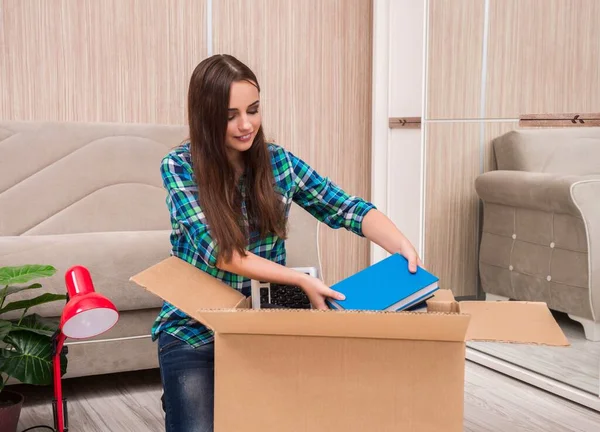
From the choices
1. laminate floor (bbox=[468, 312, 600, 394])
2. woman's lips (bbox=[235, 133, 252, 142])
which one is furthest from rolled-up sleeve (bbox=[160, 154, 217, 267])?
laminate floor (bbox=[468, 312, 600, 394])

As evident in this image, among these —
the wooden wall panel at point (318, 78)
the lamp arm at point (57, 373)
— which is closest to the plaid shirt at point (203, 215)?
the lamp arm at point (57, 373)

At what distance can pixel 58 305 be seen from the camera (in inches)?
85.6

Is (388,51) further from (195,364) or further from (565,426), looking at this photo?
(195,364)

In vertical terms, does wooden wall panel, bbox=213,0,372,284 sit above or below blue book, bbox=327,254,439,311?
above

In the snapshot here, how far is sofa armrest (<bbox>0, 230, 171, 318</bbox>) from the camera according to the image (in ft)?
7.13

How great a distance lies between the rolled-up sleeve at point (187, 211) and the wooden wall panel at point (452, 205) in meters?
1.70

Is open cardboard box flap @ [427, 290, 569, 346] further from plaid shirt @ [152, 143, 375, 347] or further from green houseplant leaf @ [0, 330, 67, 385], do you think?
green houseplant leaf @ [0, 330, 67, 385]

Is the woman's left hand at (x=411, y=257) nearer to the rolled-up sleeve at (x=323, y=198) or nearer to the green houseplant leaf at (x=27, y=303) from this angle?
the rolled-up sleeve at (x=323, y=198)

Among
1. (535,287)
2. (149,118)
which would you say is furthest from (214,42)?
(535,287)

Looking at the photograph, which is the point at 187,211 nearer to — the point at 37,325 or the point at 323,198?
the point at 323,198

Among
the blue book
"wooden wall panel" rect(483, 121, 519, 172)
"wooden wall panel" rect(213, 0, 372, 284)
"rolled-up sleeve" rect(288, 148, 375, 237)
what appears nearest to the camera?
the blue book

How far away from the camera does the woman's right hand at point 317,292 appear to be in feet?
3.49

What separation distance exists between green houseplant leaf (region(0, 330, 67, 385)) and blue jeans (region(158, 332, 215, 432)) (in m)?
0.71

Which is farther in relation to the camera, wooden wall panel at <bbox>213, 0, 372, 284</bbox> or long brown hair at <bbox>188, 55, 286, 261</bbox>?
wooden wall panel at <bbox>213, 0, 372, 284</bbox>
